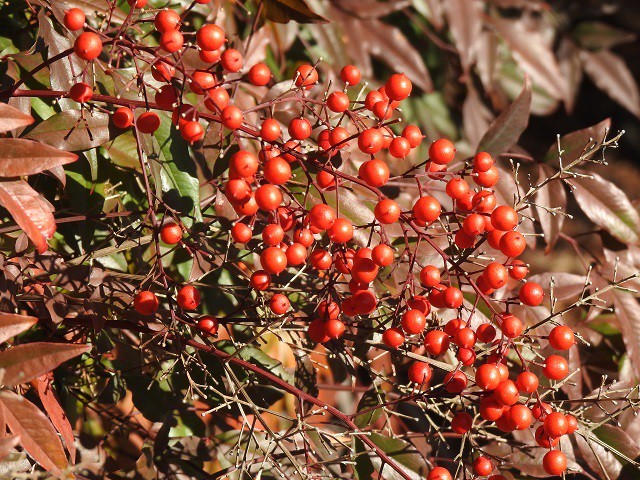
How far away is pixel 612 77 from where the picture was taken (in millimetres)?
2307

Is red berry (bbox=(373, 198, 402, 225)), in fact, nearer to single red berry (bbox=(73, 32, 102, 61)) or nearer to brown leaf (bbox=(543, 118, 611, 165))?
single red berry (bbox=(73, 32, 102, 61))

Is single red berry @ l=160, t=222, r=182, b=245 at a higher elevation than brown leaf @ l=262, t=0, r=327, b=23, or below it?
below

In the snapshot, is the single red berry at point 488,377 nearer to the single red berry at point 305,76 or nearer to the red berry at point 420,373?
the red berry at point 420,373

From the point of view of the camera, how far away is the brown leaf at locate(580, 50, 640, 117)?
2.25m

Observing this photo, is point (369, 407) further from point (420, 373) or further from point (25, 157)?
point (25, 157)

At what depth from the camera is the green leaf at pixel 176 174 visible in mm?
917

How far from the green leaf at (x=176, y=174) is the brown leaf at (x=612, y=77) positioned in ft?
5.51

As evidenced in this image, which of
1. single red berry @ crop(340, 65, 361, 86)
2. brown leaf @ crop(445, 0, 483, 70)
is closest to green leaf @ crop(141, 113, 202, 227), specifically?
single red berry @ crop(340, 65, 361, 86)

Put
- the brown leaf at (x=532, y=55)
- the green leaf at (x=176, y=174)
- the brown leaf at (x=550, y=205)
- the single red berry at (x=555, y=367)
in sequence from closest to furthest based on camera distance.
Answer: the single red berry at (x=555, y=367) < the green leaf at (x=176, y=174) < the brown leaf at (x=550, y=205) < the brown leaf at (x=532, y=55)

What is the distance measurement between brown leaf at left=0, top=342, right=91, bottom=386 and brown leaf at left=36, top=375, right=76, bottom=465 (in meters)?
0.11

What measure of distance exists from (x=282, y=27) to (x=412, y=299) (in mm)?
799

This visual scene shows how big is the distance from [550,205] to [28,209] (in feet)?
2.61

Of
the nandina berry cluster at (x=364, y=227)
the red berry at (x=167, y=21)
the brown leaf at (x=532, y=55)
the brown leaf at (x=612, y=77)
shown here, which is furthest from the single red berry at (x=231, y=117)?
the brown leaf at (x=612, y=77)

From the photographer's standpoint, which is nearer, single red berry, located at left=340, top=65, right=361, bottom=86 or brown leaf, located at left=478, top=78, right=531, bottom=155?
single red berry, located at left=340, top=65, right=361, bottom=86
